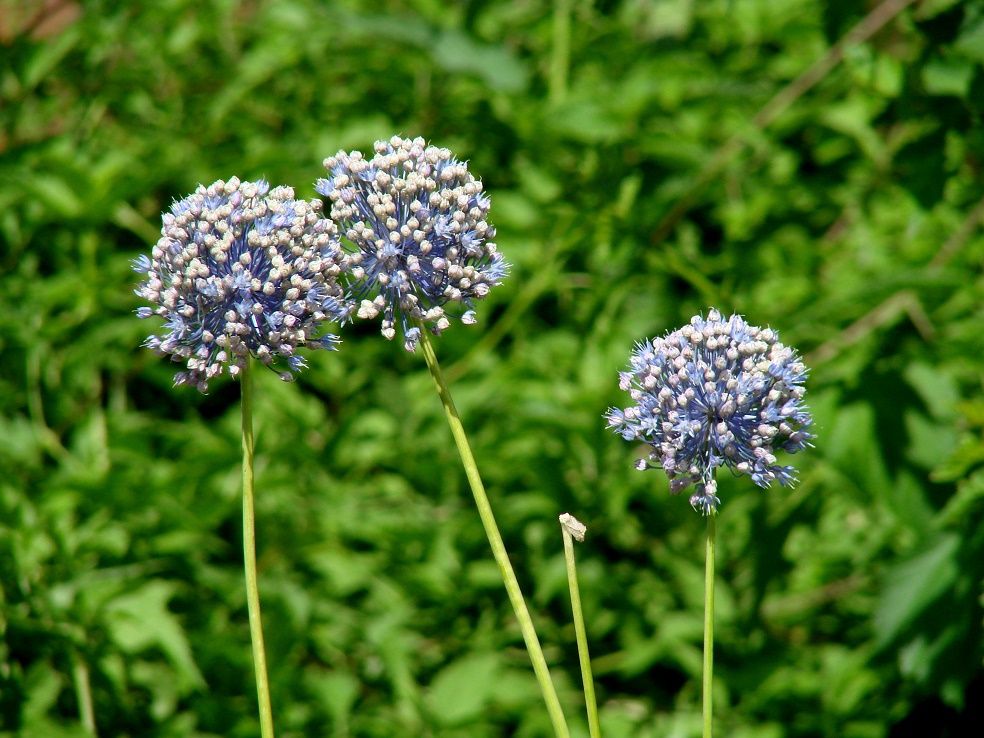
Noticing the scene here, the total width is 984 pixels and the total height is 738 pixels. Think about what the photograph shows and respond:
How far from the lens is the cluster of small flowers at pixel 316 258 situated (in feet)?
3.78

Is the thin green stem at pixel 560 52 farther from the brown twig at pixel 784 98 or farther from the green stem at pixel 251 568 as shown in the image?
the green stem at pixel 251 568

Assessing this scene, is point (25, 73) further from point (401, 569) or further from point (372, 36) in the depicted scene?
point (401, 569)

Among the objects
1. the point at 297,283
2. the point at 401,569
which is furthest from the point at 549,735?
the point at 297,283

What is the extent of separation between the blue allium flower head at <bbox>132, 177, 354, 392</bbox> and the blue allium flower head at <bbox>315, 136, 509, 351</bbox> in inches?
1.5

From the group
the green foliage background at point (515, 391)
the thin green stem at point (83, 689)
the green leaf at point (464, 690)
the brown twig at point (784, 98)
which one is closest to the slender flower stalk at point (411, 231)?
the green foliage background at point (515, 391)

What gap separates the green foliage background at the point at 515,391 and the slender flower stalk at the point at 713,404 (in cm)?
95

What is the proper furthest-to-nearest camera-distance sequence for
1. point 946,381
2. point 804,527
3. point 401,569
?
point 804,527, point 401,569, point 946,381

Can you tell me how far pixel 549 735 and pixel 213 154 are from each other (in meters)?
2.24

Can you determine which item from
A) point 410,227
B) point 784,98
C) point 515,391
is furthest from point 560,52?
point 410,227

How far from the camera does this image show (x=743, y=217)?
11.1 feet

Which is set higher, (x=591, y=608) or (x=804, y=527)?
(x=804, y=527)

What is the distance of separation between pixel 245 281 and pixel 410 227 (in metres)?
0.21

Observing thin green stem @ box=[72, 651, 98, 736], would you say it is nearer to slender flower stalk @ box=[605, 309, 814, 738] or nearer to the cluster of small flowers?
the cluster of small flowers

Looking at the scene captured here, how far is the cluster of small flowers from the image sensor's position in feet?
3.78
